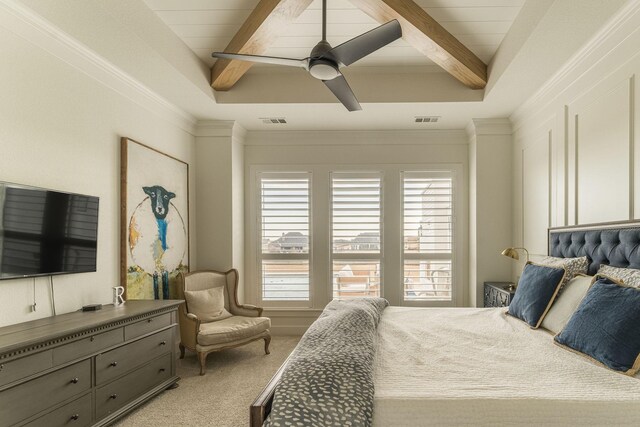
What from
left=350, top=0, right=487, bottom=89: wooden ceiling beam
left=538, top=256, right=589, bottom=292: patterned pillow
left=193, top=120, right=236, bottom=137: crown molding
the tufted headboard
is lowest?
left=538, top=256, right=589, bottom=292: patterned pillow

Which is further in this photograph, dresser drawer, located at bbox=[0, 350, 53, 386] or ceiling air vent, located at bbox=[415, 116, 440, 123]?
ceiling air vent, located at bbox=[415, 116, 440, 123]

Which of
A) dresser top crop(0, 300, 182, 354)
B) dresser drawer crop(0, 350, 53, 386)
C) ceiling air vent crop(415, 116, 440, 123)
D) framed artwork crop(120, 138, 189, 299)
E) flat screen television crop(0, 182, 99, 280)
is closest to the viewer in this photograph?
dresser drawer crop(0, 350, 53, 386)

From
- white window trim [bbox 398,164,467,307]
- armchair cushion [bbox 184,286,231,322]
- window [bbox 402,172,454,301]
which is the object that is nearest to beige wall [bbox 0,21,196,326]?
armchair cushion [bbox 184,286,231,322]

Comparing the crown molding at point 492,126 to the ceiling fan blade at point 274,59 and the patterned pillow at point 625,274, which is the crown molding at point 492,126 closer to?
the patterned pillow at point 625,274

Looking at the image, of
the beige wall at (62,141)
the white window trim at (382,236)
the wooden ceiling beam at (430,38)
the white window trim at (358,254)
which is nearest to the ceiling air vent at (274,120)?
the white window trim at (382,236)

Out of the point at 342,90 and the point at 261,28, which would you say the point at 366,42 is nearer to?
the point at 342,90

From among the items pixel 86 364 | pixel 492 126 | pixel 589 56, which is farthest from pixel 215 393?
pixel 492 126

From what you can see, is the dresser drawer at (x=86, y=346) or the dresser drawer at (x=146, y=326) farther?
the dresser drawer at (x=146, y=326)

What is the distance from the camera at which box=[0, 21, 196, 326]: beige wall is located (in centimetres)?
241

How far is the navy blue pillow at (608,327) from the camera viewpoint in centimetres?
178

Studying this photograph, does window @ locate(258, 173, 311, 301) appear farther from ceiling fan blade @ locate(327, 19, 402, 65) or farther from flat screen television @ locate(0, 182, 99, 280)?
ceiling fan blade @ locate(327, 19, 402, 65)

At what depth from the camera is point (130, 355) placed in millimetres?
2910

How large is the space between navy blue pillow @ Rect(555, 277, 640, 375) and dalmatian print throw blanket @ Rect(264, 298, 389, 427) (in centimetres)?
103

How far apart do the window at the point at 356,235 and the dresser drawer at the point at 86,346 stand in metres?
2.90
